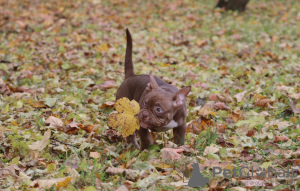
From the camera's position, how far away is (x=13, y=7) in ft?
36.6

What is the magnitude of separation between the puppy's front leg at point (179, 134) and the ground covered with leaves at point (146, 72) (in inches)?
3.7

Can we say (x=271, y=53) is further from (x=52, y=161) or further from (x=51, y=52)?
(x=52, y=161)

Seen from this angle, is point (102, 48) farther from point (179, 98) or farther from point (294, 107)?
point (179, 98)

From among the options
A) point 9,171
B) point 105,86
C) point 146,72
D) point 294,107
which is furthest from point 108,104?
point 294,107

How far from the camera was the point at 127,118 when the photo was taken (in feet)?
10.9

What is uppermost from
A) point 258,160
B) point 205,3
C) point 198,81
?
point 205,3

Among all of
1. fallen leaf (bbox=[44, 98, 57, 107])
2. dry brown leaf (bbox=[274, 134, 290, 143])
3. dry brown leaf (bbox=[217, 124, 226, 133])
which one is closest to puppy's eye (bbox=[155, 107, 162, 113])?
dry brown leaf (bbox=[217, 124, 226, 133])

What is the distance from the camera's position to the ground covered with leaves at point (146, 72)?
122 inches

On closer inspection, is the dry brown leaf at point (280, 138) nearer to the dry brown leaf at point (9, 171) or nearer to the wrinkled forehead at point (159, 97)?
the wrinkled forehead at point (159, 97)

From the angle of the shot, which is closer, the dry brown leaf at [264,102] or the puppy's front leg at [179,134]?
the puppy's front leg at [179,134]

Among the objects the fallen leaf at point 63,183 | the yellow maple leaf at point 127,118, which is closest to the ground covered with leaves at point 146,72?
the fallen leaf at point 63,183

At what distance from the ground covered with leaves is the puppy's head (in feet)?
0.99

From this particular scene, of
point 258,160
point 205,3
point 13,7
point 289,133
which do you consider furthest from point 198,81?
point 13,7

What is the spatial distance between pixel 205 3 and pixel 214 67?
19.8ft
